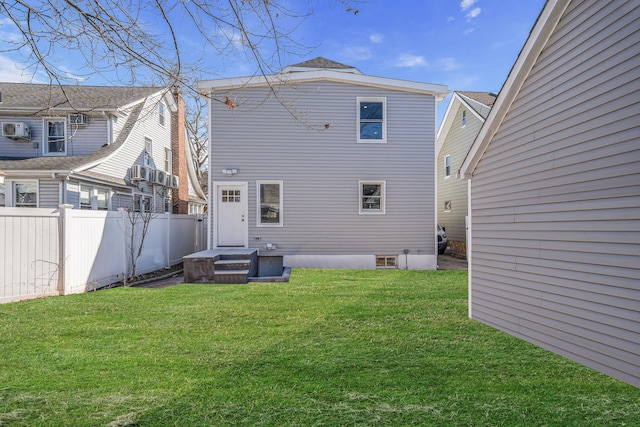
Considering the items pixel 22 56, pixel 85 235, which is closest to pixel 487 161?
pixel 22 56

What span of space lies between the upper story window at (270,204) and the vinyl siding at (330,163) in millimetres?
169

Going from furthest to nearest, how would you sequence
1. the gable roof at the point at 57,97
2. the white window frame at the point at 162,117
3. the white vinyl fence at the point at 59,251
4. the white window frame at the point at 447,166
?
the white window frame at the point at 447,166, the white window frame at the point at 162,117, the gable roof at the point at 57,97, the white vinyl fence at the point at 59,251

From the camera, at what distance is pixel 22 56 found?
3.33 meters

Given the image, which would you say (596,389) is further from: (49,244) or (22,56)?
(49,244)

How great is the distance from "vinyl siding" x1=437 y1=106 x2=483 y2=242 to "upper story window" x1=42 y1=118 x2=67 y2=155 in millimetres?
15783

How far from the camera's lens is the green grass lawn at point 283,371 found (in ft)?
7.73

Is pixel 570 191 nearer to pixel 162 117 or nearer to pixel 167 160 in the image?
pixel 162 117

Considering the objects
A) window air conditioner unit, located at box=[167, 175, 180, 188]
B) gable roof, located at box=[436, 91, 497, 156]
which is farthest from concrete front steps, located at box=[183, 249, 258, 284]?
gable roof, located at box=[436, 91, 497, 156]

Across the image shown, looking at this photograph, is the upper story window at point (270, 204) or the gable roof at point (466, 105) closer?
the upper story window at point (270, 204)

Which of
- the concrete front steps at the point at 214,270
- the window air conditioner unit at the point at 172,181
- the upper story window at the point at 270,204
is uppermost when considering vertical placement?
the window air conditioner unit at the point at 172,181

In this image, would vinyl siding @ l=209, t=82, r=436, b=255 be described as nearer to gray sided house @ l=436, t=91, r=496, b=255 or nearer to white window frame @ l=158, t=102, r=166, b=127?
gray sided house @ l=436, t=91, r=496, b=255

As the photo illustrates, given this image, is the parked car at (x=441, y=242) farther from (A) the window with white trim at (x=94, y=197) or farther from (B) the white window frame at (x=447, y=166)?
(A) the window with white trim at (x=94, y=197)

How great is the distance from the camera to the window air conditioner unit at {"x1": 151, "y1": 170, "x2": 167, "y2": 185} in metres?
13.9

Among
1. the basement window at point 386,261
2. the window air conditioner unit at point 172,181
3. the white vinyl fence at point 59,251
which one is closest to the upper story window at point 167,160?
the window air conditioner unit at point 172,181
